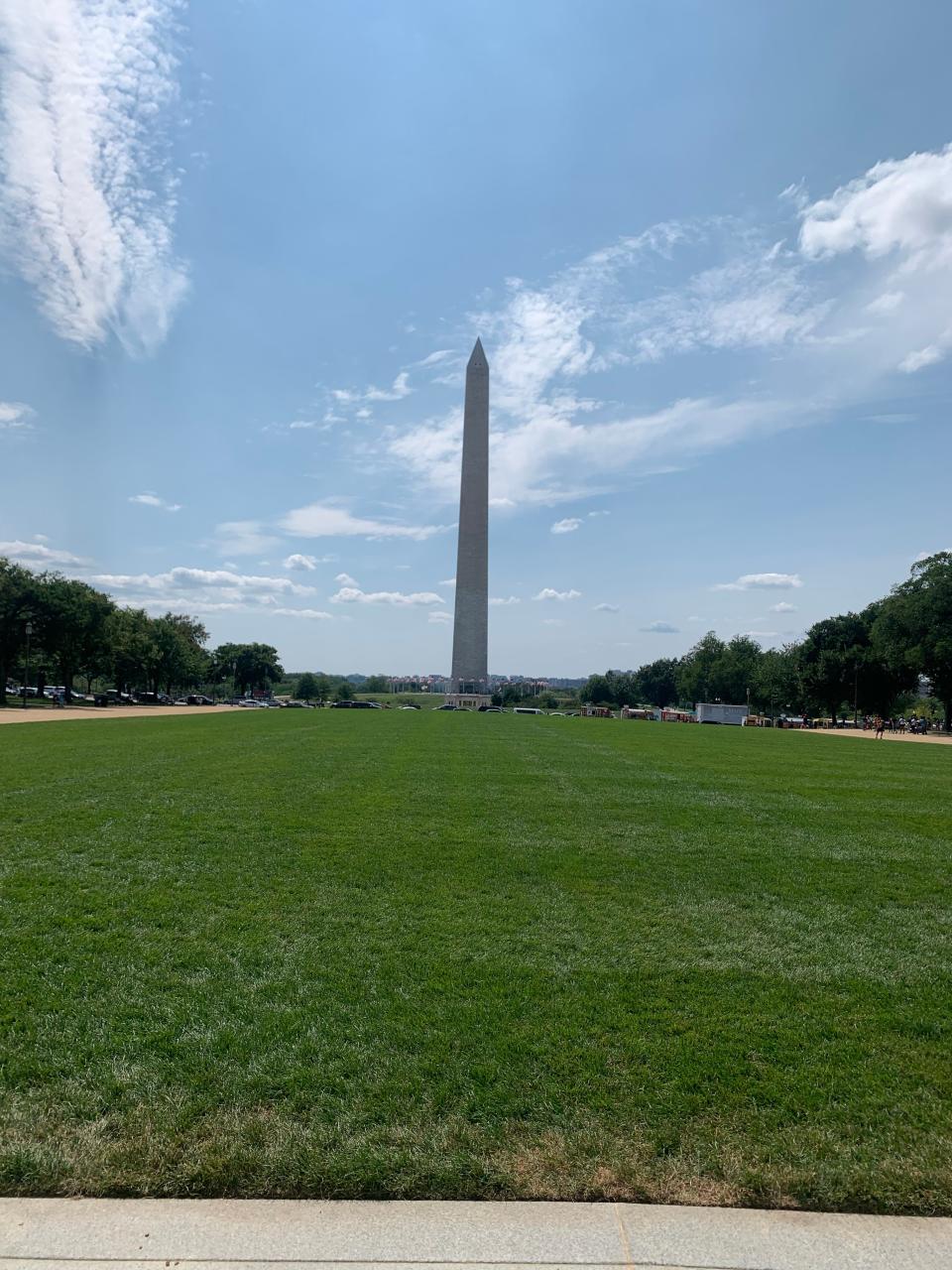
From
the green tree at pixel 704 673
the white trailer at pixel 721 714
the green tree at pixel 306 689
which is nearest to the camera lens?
the white trailer at pixel 721 714

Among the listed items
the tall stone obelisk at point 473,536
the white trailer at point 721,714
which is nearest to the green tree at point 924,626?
the white trailer at point 721,714

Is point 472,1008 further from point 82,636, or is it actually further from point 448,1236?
point 82,636

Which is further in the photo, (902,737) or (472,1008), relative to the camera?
(902,737)

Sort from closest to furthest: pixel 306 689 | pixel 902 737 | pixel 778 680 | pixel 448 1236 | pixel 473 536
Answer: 1. pixel 448 1236
2. pixel 902 737
3. pixel 473 536
4. pixel 778 680
5. pixel 306 689

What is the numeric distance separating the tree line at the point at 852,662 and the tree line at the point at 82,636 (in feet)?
200

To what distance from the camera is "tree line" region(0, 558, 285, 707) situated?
5472cm

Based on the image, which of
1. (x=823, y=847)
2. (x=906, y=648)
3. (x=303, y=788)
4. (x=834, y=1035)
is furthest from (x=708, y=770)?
(x=906, y=648)

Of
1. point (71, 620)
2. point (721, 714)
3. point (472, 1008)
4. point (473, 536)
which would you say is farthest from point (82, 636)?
point (472, 1008)

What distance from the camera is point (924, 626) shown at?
55.1 m

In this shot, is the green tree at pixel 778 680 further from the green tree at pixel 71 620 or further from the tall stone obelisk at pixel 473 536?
the green tree at pixel 71 620

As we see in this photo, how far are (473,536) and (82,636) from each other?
32.5 m

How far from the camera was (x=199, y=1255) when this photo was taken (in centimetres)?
282

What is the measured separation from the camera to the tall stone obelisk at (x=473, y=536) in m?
66.2

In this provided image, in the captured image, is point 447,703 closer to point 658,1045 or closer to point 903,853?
point 903,853
